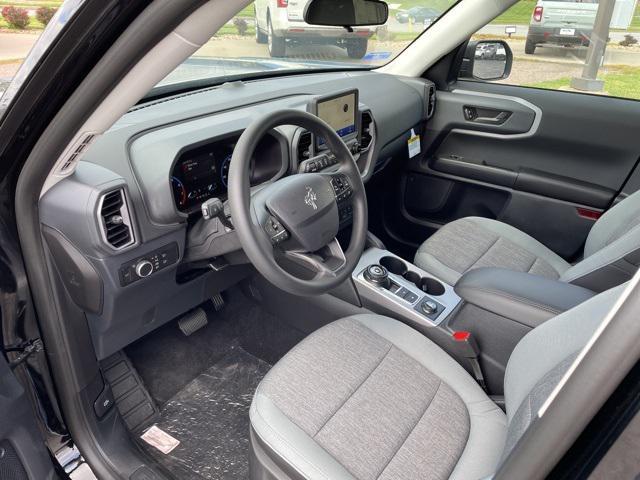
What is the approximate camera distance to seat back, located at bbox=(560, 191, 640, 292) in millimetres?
1419

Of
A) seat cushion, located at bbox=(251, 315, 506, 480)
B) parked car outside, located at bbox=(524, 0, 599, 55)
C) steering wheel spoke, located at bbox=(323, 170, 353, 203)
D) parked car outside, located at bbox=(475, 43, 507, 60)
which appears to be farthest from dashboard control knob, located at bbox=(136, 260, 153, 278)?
parked car outside, located at bbox=(524, 0, 599, 55)

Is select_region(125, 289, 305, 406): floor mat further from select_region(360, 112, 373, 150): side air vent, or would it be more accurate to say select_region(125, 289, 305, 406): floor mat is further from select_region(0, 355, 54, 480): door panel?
select_region(360, 112, 373, 150): side air vent

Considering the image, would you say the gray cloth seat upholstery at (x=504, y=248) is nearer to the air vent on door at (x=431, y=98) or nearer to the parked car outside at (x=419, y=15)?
the air vent on door at (x=431, y=98)

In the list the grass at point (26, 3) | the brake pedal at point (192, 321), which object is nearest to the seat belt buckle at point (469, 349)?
the brake pedal at point (192, 321)

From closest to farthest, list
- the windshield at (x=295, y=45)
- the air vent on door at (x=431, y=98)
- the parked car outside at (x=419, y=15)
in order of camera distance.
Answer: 1. the windshield at (x=295, y=45)
2. the parked car outside at (x=419, y=15)
3. the air vent on door at (x=431, y=98)

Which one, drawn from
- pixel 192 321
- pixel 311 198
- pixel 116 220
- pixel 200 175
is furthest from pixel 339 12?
pixel 192 321

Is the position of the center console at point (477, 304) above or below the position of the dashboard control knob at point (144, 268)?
below

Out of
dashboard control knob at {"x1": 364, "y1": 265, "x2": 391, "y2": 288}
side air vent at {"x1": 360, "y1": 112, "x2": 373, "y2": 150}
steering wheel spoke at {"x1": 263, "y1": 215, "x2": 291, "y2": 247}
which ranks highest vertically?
steering wheel spoke at {"x1": 263, "y1": 215, "x2": 291, "y2": 247}

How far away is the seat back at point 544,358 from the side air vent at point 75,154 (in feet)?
3.18

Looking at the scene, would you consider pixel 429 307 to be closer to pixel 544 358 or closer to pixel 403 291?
pixel 403 291

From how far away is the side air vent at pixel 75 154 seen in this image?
1.06m

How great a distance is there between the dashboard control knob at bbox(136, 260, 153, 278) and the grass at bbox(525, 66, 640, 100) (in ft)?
6.80

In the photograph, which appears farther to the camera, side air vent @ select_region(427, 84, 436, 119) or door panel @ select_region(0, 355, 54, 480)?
side air vent @ select_region(427, 84, 436, 119)

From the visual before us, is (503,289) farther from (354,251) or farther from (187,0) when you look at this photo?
(187,0)
